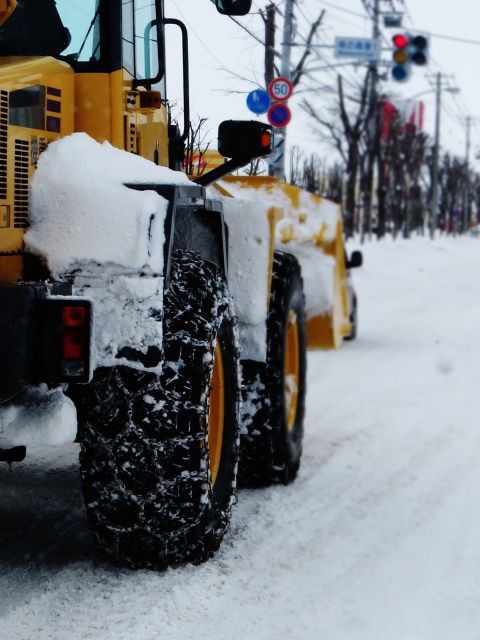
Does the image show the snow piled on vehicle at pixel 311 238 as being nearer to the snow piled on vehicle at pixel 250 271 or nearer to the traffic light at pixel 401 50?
the snow piled on vehicle at pixel 250 271

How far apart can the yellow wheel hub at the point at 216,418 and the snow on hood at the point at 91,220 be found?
88 centimetres

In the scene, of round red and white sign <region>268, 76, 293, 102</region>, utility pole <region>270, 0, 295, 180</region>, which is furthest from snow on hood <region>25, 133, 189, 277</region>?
round red and white sign <region>268, 76, 293, 102</region>

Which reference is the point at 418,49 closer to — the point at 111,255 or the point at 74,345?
the point at 111,255

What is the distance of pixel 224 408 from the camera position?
419 cm

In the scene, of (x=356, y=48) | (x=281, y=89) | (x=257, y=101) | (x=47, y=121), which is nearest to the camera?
(x=47, y=121)

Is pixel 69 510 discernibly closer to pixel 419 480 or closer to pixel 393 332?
pixel 419 480

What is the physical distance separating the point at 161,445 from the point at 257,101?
19.3ft

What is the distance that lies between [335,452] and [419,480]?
76cm

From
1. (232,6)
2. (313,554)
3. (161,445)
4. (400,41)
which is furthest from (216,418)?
(400,41)

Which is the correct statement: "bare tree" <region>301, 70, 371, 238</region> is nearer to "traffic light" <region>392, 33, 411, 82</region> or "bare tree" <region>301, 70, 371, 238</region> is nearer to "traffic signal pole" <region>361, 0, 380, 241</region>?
"traffic signal pole" <region>361, 0, 380, 241</region>

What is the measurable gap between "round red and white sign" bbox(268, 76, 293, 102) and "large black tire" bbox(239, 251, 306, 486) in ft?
20.4

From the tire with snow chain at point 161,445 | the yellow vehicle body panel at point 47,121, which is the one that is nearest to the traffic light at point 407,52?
the yellow vehicle body panel at point 47,121

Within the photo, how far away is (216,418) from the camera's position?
4188 mm

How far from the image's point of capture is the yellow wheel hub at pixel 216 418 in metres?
4.10
